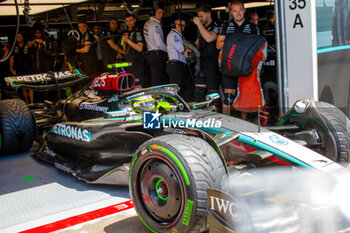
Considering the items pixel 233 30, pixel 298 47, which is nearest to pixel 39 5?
pixel 233 30

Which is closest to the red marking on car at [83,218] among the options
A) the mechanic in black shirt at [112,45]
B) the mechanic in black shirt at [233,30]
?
the mechanic in black shirt at [233,30]

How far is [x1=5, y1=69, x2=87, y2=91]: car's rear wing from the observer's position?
6.16 m

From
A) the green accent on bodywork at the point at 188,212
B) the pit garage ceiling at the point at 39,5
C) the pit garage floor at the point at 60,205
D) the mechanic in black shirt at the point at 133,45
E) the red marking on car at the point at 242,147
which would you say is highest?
the pit garage ceiling at the point at 39,5

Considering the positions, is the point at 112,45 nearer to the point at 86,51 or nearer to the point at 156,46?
the point at 86,51

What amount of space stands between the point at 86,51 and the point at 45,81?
2.59 metres

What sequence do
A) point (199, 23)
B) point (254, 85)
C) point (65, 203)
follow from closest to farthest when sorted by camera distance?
point (65, 203) → point (254, 85) → point (199, 23)

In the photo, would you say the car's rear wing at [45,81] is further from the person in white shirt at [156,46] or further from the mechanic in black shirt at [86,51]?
the mechanic in black shirt at [86,51]

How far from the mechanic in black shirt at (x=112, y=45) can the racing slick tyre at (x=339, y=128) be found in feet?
18.1

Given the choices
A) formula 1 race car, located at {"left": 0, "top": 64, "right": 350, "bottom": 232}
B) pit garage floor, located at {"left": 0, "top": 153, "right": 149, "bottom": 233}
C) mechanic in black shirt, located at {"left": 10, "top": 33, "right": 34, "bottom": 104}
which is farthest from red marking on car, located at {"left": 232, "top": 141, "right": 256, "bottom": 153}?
mechanic in black shirt, located at {"left": 10, "top": 33, "right": 34, "bottom": 104}

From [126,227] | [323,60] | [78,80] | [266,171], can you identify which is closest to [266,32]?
[323,60]

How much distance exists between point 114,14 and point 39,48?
2042mm

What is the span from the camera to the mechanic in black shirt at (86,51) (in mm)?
8658

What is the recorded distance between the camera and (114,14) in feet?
34.8

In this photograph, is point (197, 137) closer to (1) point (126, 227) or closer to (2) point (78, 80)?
(1) point (126, 227)
